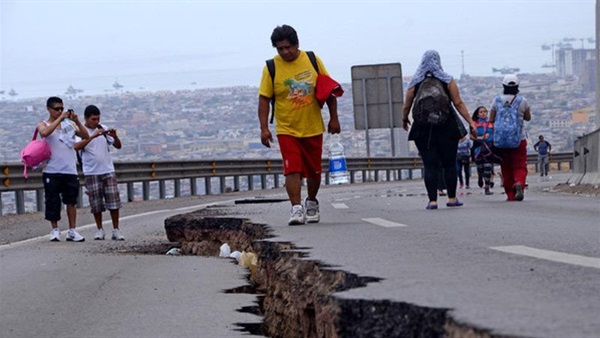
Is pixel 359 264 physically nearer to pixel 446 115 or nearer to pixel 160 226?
pixel 446 115

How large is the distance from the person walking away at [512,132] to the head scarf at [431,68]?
2572 mm

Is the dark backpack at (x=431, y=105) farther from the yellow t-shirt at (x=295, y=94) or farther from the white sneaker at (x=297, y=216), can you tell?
the white sneaker at (x=297, y=216)

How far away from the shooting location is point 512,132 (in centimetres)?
1645

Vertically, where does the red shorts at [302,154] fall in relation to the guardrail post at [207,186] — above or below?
above

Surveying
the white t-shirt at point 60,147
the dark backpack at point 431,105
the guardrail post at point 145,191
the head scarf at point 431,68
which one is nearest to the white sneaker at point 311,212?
the dark backpack at point 431,105

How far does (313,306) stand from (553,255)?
1438 mm

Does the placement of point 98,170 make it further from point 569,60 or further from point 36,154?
point 569,60

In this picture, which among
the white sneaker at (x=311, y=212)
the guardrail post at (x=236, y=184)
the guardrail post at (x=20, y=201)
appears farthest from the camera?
the guardrail post at (x=236, y=184)

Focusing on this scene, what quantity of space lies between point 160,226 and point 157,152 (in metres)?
26.3

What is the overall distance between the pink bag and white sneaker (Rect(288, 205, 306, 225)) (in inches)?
141

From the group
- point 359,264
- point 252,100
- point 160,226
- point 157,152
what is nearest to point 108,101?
point 252,100

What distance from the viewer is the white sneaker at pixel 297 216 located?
11.6 metres

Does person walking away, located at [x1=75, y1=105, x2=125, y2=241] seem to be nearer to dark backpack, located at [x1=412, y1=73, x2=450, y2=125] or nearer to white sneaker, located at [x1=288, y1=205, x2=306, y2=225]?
white sneaker, located at [x1=288, y1=205, x2=306, y2=225]

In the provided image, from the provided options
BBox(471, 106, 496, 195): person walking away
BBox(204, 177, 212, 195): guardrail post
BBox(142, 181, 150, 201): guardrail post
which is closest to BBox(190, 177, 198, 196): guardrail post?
BBox(204, 177, 212, 195): guardrail post
